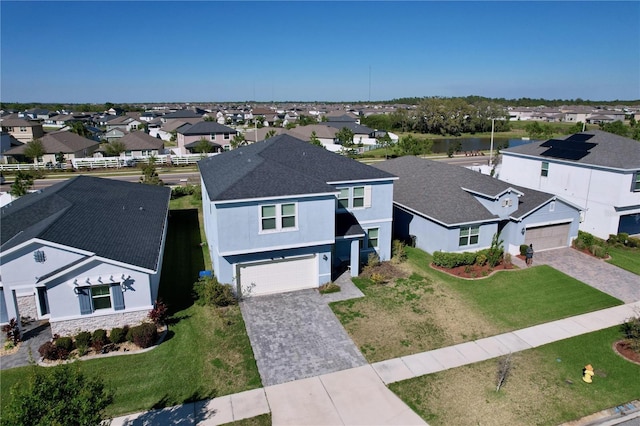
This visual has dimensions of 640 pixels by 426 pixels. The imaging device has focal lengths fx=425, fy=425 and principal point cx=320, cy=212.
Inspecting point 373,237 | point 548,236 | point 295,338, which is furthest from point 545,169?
point 295,338

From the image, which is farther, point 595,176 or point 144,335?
point 595,176

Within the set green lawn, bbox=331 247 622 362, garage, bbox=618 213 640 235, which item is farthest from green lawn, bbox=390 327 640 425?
garage, bbox=618 213 640 235

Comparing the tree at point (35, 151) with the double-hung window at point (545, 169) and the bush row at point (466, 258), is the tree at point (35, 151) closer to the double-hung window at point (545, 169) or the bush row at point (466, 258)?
the bush row at point (466, 258)

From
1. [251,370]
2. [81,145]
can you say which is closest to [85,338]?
[251,370]

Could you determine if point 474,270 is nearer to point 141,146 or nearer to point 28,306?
point 28,306

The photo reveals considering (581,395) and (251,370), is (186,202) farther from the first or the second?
(581,395)

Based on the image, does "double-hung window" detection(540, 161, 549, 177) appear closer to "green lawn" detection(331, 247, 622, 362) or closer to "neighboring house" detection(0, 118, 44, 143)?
"green lawn" detection(331, 247, 622, 362)

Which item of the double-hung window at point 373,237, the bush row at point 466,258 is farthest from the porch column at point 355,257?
the bush row at point 466,258
